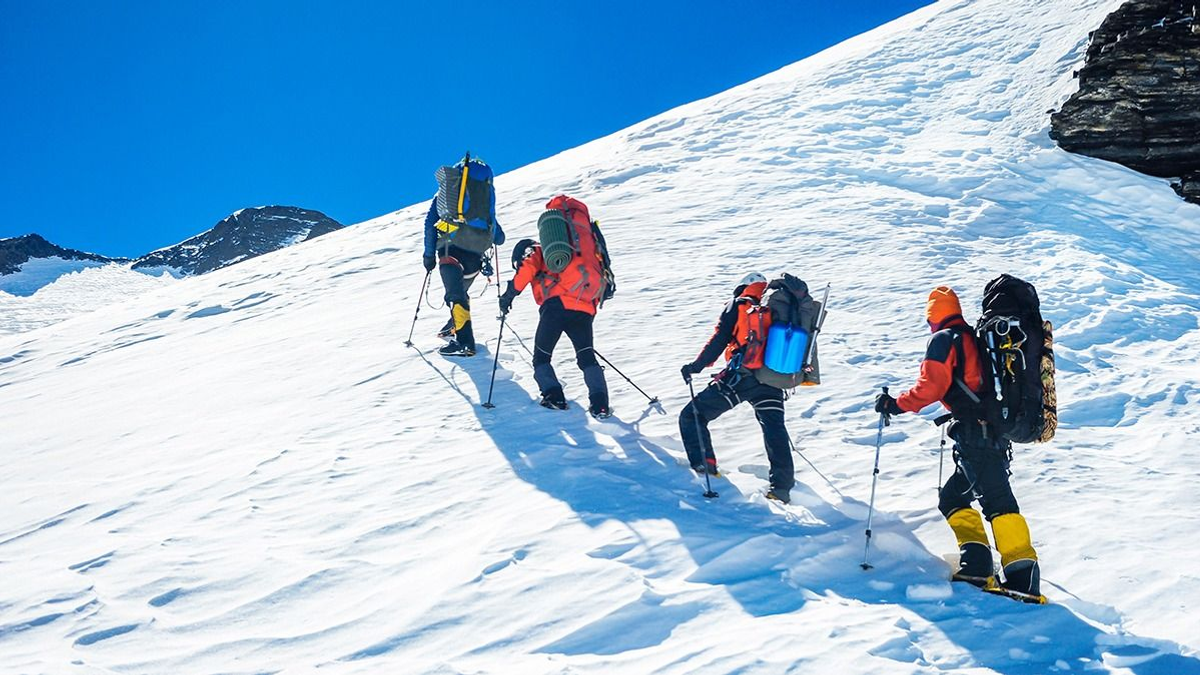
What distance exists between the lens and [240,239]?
417 ft

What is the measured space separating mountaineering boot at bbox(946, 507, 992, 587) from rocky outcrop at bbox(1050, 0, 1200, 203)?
14.7 meters

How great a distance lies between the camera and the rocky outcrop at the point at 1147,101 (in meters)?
16.6

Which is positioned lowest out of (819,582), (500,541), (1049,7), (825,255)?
(819,582)

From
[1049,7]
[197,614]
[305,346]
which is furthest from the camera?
[1049,7]

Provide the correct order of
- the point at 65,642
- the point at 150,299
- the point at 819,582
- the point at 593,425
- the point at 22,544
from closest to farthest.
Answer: the point at 65,642
the point at 819,582
the point at 22,544
the point at 593,425
the point at 150,299

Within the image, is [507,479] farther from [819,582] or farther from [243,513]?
[819,582]

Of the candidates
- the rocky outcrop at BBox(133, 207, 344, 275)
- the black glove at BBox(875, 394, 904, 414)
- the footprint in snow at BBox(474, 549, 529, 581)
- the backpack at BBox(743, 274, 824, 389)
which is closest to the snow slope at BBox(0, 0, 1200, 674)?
the footprint in snow at BBox(474, 549, 529, 581)

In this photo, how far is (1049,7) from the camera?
80.6 feet

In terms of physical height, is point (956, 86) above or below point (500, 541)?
above

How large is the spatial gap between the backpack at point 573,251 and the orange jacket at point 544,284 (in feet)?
0.06

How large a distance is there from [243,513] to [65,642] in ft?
5.61

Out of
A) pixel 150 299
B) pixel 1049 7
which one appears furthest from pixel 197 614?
pixel 1049 7

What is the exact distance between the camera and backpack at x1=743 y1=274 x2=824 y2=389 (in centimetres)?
607

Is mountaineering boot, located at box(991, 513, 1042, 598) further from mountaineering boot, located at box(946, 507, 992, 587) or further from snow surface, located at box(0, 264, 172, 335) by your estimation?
snow surface, located at box(0, 264, 172, 335)
